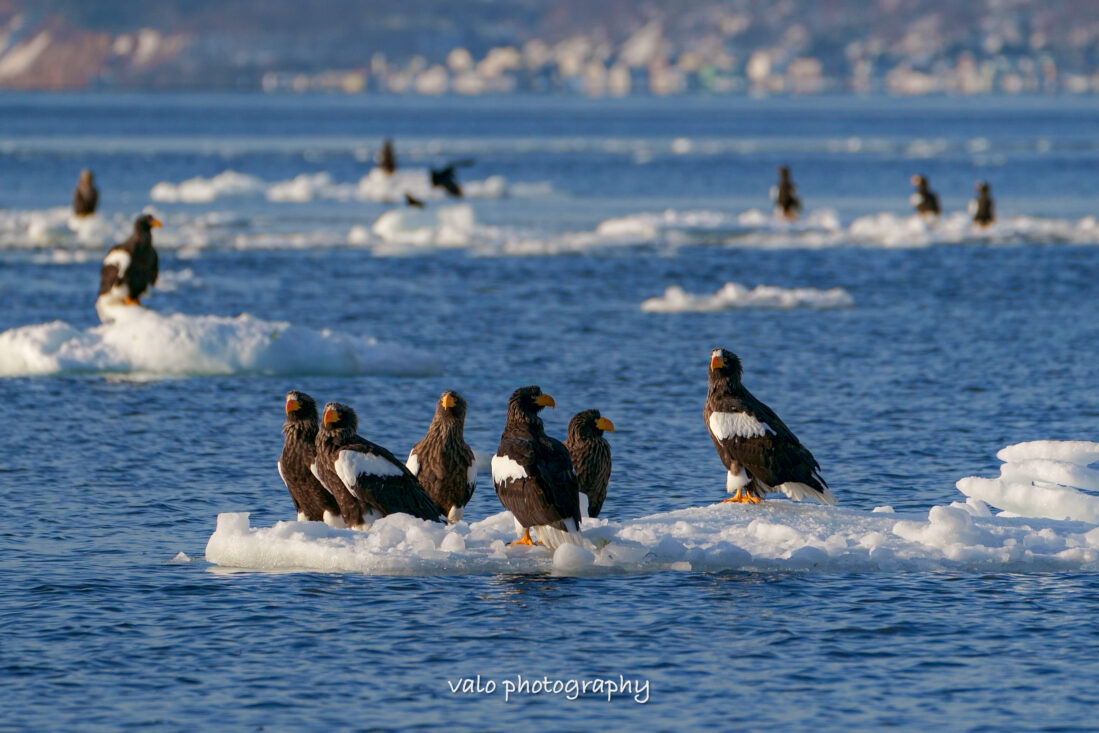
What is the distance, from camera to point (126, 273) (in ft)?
87.5

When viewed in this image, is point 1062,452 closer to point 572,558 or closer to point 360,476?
point 572,558

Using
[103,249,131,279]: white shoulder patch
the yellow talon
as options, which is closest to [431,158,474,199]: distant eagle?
[103,249,131,279]: white shoulder patch

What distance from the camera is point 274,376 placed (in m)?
25.0

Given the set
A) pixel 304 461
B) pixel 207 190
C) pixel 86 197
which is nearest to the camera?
pixel 304 461

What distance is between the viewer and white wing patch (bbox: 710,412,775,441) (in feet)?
47.8

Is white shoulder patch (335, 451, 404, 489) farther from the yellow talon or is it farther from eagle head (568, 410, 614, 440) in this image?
eagle head (568, 410, 614, 440)

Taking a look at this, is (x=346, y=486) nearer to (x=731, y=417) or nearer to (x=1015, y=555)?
(x=731, y=417)

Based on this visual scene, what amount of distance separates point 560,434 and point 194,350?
604 cm

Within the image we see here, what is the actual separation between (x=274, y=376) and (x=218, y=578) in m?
11.3

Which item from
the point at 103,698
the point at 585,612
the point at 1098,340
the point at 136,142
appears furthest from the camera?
the point at 136,142

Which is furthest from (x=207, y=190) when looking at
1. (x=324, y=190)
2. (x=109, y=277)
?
(x=109, y=277)

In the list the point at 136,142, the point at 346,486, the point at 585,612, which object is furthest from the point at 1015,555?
the point at 136,142

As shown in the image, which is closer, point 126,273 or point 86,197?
point 126,273

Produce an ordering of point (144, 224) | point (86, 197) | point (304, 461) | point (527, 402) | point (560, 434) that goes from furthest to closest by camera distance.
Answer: point (86, 197) → point (144, 224) → point (560, 434) → point (304, 461) → point (527, 402)
